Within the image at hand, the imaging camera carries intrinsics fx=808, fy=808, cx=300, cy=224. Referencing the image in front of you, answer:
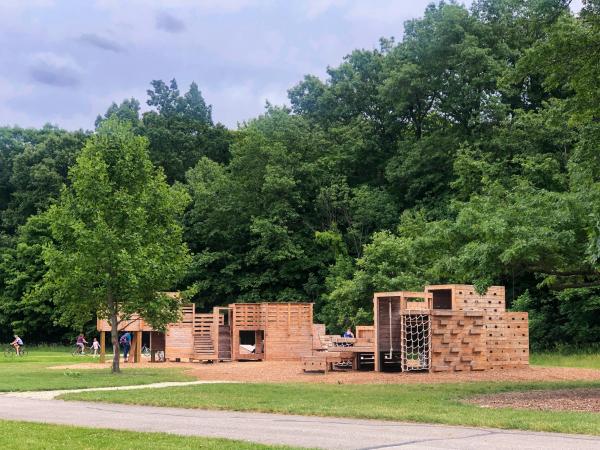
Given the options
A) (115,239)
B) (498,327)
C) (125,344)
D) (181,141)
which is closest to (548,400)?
(498,327)

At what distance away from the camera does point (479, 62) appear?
5297 centimetres

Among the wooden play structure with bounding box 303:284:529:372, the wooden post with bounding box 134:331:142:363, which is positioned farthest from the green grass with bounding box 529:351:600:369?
the wooden post with bounding box 134:331:142:363

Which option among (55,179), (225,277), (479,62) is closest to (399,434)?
(479,62)

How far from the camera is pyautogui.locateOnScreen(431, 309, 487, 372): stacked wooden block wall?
94.8 ft

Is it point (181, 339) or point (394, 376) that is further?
point (181, 339)

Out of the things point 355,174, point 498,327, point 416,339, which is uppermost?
point 355,174

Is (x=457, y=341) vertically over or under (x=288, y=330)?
under

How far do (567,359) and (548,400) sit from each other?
2046cm

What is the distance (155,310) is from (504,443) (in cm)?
2066

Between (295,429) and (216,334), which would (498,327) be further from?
(295,429)

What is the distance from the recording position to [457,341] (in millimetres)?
29500

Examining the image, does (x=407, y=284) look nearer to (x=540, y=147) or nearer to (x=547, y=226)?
(x=540, y=147)

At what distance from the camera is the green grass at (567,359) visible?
3369 centimetres

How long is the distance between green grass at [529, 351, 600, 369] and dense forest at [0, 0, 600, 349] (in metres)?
3.20
